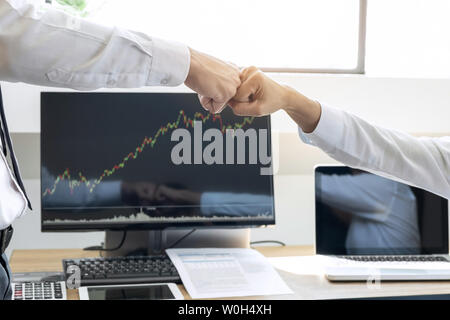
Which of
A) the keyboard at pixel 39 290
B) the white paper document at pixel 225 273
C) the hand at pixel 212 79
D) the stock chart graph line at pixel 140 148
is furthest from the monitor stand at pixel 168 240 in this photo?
the hand at pixel 212 79

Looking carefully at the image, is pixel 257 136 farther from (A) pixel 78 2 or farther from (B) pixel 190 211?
(A) pixel 78 2

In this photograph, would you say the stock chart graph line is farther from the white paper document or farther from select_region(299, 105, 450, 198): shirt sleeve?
select_region(299, 105, 450, 198): shirt sleeve

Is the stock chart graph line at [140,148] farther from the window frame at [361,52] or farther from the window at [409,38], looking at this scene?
the window at [409,38]

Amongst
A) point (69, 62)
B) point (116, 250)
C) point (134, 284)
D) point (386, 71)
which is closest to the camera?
point (69, 62)

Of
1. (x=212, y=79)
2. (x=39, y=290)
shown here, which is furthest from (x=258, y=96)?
(x=39, y=290)

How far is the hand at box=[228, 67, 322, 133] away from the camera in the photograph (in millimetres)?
1297

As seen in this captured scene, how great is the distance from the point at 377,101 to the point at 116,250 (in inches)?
40.6

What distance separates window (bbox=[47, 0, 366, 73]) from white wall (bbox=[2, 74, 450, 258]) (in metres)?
0.26

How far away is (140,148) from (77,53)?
81 cm

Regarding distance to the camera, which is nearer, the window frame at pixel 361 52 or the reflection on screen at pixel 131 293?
the reflection on screen at pixel 131 293

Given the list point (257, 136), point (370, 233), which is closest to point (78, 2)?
point (257, 136)

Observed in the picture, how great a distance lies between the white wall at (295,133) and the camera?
210 cm

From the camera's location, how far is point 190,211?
6.03 feet

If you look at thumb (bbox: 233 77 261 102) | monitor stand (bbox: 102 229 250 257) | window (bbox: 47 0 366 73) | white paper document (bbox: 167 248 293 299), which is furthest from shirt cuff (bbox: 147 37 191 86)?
window (bbox: 47 0 366 73)
